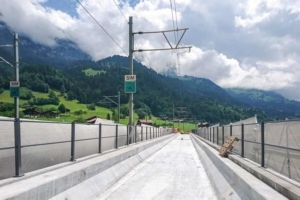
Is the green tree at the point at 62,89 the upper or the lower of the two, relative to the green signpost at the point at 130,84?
upper

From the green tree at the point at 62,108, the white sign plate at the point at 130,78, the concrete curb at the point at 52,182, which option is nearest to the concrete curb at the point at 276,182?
the concrete curb at the point at 52,182

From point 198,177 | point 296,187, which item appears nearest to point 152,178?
point 198,177

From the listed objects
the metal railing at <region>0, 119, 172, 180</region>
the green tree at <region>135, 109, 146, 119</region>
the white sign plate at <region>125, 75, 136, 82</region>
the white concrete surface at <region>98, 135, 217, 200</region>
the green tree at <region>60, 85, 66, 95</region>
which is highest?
the green tree at <region>60, 85, 66, 95</region>

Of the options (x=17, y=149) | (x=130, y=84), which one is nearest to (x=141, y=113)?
(x=130, y=84)

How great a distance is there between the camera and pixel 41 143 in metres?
9.06

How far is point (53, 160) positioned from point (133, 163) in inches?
297

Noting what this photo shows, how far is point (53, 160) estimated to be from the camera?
32.6 feet

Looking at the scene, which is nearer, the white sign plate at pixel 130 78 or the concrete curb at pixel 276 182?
the concrete curb at pixel 276 182

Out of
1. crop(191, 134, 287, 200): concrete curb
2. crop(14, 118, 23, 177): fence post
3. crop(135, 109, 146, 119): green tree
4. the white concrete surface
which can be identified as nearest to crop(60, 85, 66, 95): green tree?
crop(135, 109, 146, 119): green tree

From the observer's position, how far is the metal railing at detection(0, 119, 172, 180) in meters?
7.61

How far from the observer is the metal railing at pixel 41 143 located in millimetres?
7613

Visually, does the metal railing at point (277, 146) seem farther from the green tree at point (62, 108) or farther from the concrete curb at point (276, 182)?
the green tree at point (62, 108)

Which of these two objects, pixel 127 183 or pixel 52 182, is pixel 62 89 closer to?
pixel 127 183

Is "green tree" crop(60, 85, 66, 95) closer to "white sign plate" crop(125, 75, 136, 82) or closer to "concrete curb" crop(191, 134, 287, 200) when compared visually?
"white sign plate" crop(125, 75, 136, 82)
